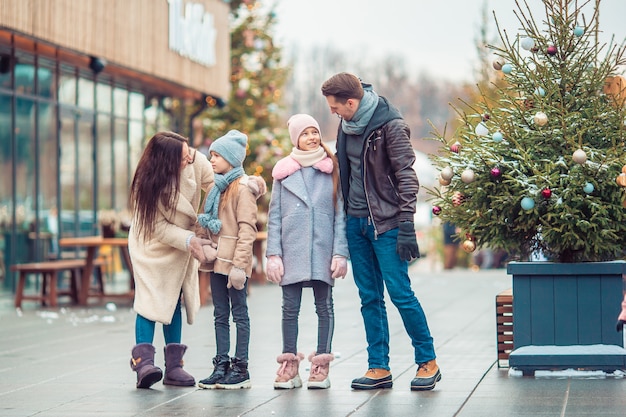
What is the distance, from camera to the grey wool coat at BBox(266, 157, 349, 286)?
7.38 metres

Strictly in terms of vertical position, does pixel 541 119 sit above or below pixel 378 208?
above

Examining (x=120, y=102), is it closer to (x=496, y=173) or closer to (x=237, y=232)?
(x=237, y=232)

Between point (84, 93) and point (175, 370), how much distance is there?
12.1 metres

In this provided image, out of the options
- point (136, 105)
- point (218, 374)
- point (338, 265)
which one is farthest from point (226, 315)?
point (136, 105)

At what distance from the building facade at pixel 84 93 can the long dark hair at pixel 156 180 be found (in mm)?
6485

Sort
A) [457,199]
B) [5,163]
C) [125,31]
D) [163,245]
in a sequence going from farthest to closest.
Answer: [125,31]
[5,163]
[457,199]
[163,245]

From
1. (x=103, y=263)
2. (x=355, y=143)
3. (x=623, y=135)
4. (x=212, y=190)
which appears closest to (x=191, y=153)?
(x=212, y=190)

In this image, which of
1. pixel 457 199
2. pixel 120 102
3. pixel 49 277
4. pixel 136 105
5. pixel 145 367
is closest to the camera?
pixel 145 367

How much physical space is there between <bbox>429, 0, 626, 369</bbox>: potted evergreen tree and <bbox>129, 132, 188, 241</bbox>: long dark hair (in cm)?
179

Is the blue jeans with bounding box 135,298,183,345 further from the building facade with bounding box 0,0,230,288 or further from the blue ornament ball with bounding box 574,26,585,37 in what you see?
the building facade with bounding box 0,0,230,288

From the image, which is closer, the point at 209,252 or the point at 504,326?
the point at 209,252

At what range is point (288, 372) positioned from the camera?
7477mm

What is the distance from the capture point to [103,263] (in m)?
16.7

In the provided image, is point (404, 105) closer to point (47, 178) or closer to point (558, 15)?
point (47, 178)
